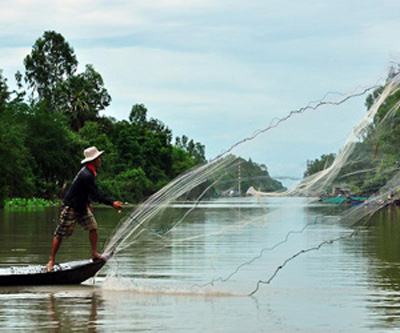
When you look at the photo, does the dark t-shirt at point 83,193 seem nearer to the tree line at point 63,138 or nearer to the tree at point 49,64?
the tree line at point 63,138

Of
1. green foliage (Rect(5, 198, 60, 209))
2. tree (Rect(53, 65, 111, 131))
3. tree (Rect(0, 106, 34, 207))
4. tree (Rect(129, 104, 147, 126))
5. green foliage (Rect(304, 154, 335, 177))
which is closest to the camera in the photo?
green foliage (Rect(304, 154, 335, 177))

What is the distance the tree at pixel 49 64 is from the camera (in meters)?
91.8

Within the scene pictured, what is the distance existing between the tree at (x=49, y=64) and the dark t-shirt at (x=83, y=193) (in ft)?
265

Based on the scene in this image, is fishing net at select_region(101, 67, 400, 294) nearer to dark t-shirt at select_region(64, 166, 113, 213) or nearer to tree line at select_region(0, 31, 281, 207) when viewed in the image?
dark t-shirt at select_region(64, 166, 113, 213)

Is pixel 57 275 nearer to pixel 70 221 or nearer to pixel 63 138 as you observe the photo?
pixel 70 221

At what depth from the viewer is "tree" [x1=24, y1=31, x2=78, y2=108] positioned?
301 ft

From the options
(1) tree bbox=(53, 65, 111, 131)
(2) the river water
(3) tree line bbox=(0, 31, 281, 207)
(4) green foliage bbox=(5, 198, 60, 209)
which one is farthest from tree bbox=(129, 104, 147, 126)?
(2) the river water

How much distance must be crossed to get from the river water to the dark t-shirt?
0.77m

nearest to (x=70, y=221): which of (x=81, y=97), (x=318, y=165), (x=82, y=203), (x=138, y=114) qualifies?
(x=82, y=203)

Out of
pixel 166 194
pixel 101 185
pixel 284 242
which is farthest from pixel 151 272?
pixel 101 185

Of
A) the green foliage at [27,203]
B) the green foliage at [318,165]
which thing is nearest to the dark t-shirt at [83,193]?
the green foliage at [318,165]

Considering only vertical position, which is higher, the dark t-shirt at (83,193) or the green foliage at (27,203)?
the green foliage at (27,203)

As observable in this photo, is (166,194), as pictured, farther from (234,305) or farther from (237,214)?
(234,305)

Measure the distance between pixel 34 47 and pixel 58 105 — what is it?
22.3 feet
